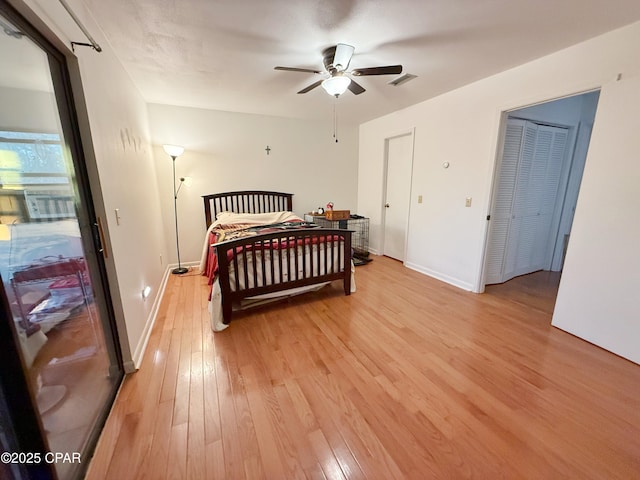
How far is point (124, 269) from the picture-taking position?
188cm

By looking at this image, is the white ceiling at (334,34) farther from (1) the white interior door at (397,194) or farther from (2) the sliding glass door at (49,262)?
(1) the white interior door at (397,194)

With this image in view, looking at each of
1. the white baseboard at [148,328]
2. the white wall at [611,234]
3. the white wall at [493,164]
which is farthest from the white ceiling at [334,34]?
the white baseboard at [148,328]

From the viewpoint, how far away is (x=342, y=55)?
2.13m

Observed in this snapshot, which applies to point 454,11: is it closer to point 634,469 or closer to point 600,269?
point 600,269

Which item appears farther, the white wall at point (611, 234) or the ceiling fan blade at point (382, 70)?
the ceiling fan blade at point (382, 70)

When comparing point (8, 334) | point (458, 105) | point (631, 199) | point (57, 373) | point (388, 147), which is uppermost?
point (458, 105)

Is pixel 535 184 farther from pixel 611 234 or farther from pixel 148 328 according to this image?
pixel 148 328

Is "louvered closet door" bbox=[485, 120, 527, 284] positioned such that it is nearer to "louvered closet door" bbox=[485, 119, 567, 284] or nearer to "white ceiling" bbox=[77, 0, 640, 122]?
"louvered closet door" bbox=[485, 119, 567, 284]

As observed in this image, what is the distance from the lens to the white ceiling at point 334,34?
65.5 inches

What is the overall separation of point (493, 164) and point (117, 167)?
356cm

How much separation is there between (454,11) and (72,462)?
3.24 m

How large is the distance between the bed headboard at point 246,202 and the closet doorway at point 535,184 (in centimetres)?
312

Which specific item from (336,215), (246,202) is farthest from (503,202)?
(246,202)

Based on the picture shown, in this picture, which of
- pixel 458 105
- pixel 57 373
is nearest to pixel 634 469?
pixel 57 373
